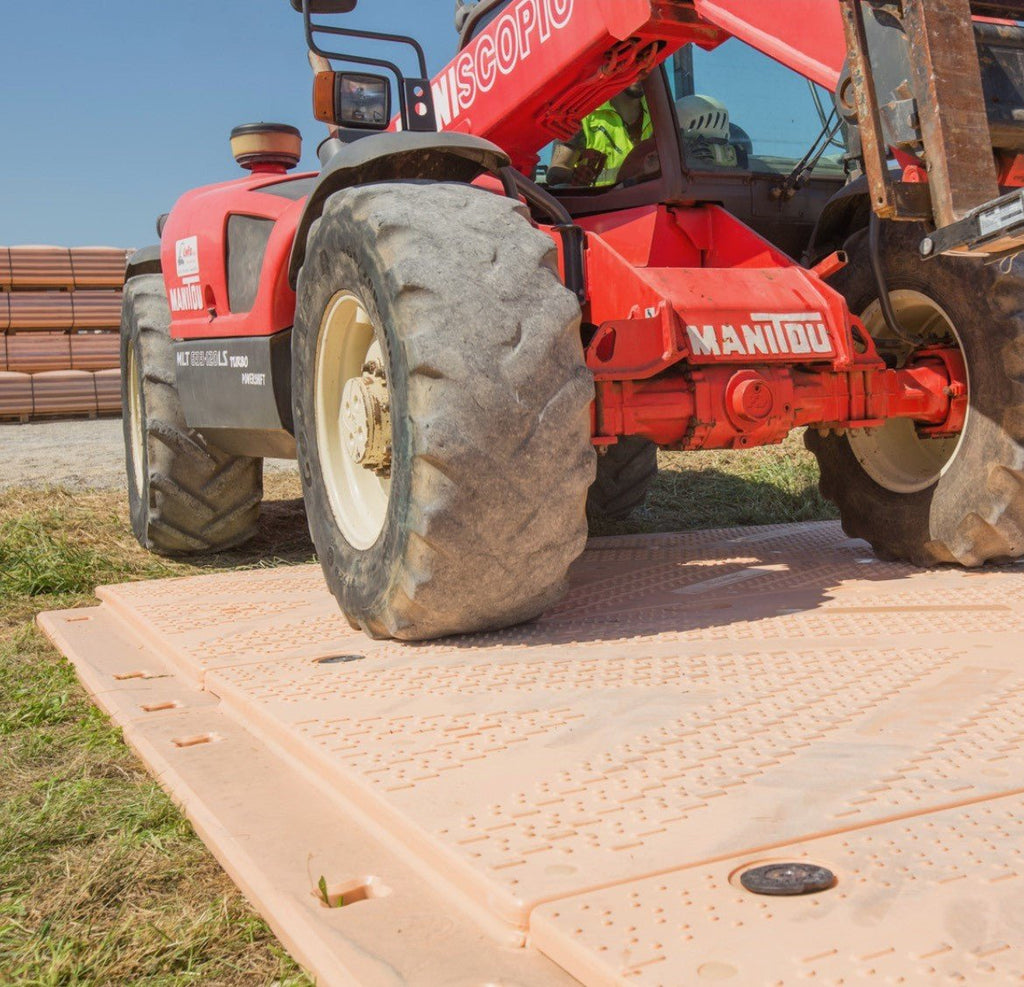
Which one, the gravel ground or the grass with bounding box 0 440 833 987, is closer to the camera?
the grass with bounding box 0 440 833 987

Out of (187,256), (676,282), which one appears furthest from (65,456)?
(676,282)

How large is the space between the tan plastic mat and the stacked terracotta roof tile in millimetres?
11171

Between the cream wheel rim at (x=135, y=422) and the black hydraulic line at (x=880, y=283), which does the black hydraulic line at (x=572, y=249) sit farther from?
the cream wheel rim at (x=135, y=422)

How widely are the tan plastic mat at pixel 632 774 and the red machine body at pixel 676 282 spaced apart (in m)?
0.55

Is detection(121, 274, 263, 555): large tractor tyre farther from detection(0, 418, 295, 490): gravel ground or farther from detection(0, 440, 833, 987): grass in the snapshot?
detection(0, 418, 295, 490): gravel ground

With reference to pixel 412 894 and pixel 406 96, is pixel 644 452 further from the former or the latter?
pixel 412 894

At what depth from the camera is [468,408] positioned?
290 cm

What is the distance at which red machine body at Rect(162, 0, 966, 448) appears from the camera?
11.5ft

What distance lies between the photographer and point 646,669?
9.02 ft

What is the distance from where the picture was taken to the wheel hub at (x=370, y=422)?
340cm

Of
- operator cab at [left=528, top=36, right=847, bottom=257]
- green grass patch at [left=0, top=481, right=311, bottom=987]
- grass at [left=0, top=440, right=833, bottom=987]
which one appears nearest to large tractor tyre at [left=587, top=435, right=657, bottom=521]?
operator cab at [left=528, top=36, right=847, bottom=257]

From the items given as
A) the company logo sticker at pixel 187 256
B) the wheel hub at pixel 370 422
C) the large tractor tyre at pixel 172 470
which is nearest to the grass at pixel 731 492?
the large tractor tyre at pixel 172 470

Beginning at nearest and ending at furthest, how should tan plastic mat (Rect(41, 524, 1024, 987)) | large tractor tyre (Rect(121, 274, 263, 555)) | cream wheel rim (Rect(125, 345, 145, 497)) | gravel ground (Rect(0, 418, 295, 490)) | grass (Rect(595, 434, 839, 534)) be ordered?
tan plastic mat (Rect(41, 524, 1024, 987)) → large tractor tyre (Rect(121, 274, 263, 555)) → cream wheel rim (Rect(125, 345, 145, 497)) → grass (Rect(595, 434, 839, 534)) → gravel ground (Rect(0, 418, 295, 490))

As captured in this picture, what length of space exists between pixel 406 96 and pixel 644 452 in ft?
6.81
